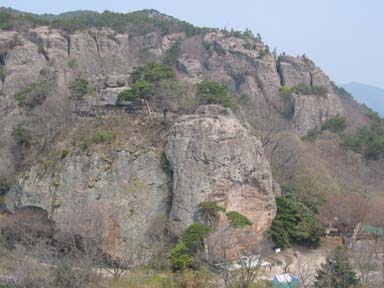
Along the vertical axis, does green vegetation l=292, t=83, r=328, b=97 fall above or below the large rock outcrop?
above

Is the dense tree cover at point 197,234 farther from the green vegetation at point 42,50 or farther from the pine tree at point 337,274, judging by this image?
the green vegetation at point 42,50

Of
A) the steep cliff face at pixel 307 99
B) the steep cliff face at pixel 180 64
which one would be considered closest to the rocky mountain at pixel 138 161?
the steep cliff face at pixel 180 64

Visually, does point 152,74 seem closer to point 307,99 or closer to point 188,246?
point 188,246

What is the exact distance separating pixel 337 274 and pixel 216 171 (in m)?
6.97

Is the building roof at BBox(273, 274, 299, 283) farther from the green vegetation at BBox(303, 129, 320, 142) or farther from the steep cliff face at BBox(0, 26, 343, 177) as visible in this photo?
the green vegetation at BBox(303, 129, 320, 142)

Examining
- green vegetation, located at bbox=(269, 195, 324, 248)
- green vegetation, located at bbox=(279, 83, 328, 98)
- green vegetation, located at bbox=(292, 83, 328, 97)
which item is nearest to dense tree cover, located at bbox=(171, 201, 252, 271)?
green vegetation, located at bbox=(269, 195, 324, 248)

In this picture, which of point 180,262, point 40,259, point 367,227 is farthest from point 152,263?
point 367,227

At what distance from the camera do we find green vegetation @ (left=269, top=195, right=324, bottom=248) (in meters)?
22.4

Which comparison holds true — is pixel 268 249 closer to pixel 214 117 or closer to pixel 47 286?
pixel 214 117

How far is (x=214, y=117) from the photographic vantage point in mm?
22938

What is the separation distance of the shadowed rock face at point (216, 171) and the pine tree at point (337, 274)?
5.17 m

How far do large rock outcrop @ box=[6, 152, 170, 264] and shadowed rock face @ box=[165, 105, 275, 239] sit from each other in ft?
3.08

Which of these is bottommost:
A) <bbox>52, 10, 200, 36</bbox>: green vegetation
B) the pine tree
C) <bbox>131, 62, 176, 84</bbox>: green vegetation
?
the pine tree

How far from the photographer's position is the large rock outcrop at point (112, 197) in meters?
21.4
